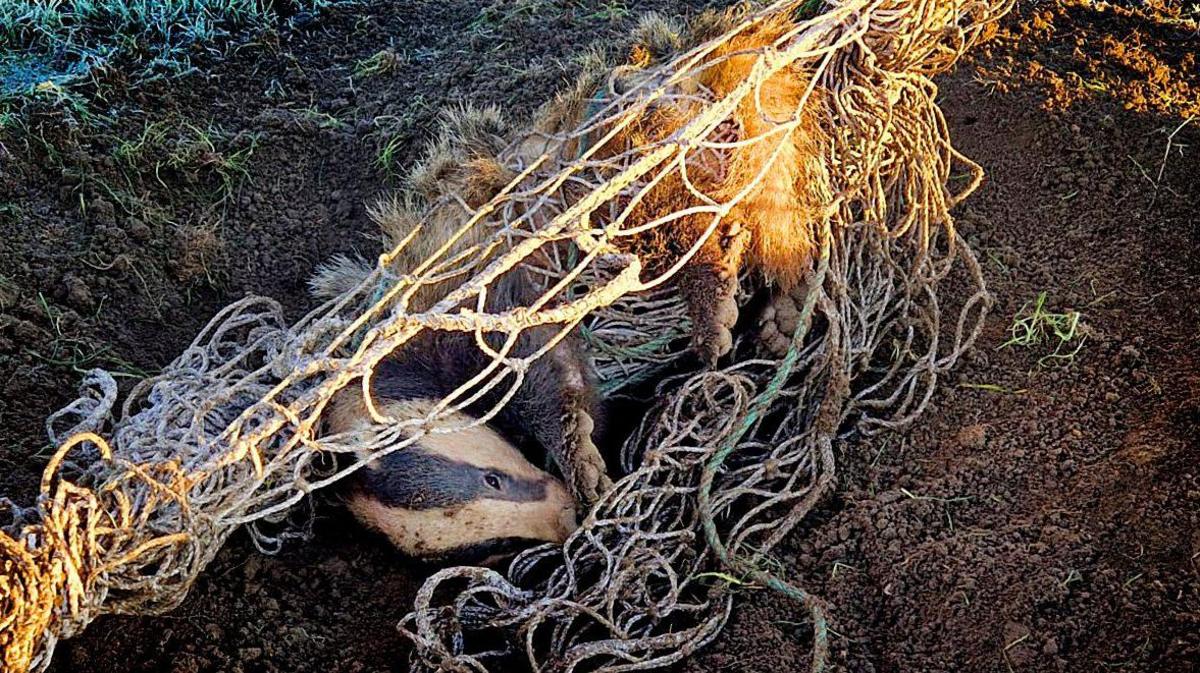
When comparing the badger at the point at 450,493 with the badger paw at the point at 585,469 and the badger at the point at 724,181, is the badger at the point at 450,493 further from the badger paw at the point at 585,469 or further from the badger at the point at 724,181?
the badger at the point at 724,181

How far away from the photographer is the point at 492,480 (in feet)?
8.38

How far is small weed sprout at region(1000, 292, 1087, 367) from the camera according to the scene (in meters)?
2.87

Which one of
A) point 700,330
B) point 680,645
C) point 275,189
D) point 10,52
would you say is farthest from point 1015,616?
point 10,52

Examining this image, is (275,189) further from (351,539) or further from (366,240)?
(351,539)

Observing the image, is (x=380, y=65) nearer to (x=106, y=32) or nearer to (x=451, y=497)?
(x=106, y=32)

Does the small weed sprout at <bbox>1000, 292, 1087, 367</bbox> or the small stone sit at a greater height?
the small stone

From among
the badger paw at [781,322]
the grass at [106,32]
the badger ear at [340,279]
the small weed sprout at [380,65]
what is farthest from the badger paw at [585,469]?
the grass at [106,32]

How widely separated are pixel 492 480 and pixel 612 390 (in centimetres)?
61

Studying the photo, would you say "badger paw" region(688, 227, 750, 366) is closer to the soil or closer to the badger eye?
the soil

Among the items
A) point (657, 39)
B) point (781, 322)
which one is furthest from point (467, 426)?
point (657, 39)

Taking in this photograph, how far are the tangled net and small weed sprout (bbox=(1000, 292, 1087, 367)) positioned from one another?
0.14 meters

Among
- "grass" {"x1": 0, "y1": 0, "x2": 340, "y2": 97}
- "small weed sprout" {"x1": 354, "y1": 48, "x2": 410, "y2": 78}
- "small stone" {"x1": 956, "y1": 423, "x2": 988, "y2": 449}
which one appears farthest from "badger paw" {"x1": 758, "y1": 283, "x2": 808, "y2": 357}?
"grass" {"x1": 0, "y1": 0, "x2": 340, "y2": 97}

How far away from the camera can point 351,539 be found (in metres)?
2.67

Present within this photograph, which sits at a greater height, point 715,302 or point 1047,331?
point 715,302
